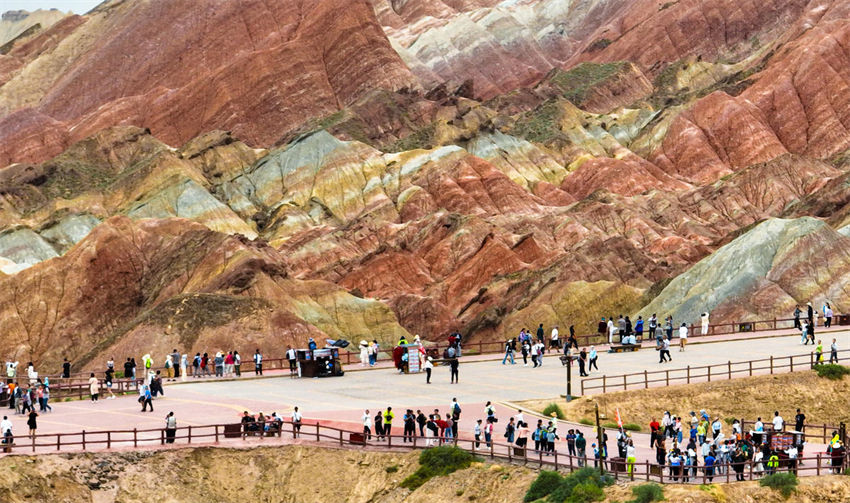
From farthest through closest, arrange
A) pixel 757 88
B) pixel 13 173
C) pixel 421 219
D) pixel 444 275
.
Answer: pixel 757 88, pixel 13 173, pixel 421 219, pixel 444 275

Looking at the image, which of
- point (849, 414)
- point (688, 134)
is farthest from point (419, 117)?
point (849, 414)

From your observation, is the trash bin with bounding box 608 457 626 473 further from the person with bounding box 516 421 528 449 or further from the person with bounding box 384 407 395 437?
the person with bounding box 384 407 395 437

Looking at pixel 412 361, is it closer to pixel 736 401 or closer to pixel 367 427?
pixel 736 401

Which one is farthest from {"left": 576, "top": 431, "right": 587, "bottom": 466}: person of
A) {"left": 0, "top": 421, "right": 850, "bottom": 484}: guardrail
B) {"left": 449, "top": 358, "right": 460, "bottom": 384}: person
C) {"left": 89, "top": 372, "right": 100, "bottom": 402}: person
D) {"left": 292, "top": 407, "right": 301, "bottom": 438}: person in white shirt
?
{"left": 89, "top": 372, "right": 100, "bottom": 402}: person

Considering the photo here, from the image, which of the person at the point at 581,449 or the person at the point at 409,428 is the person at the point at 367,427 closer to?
the person at the point at 409,428

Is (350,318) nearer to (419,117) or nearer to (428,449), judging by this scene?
(428,449)

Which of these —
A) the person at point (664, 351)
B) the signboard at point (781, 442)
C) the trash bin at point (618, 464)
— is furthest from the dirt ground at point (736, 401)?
the trash bin at point (618, 464)
